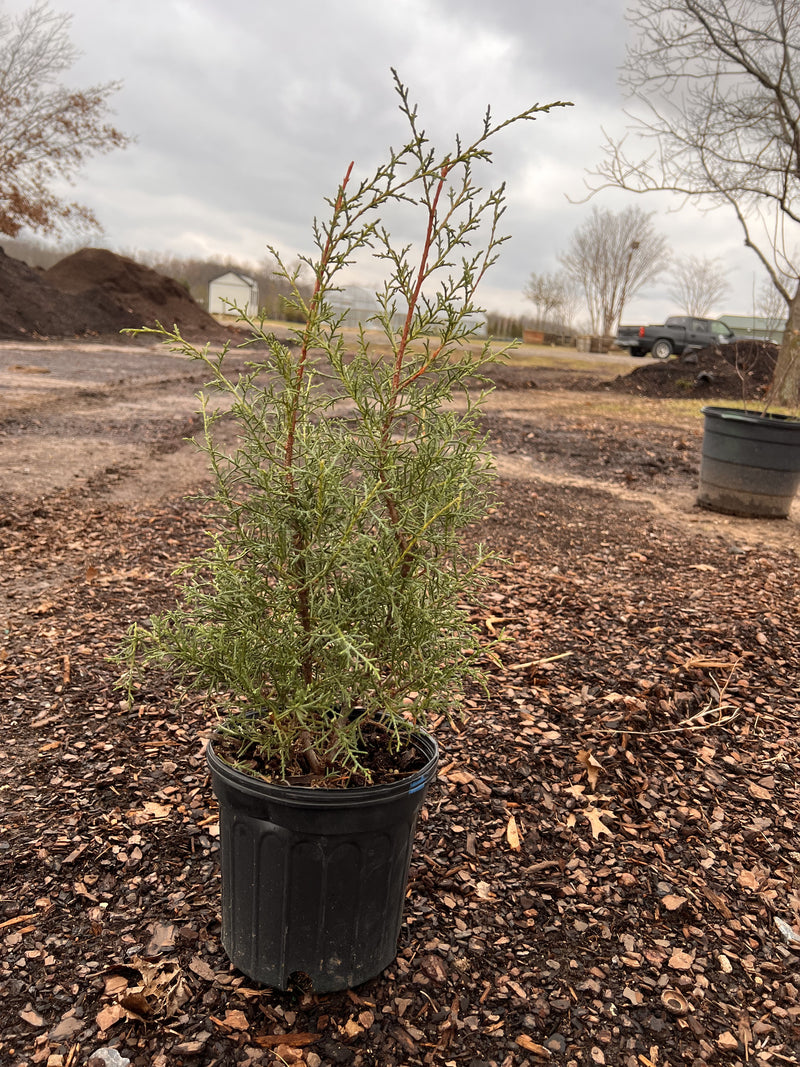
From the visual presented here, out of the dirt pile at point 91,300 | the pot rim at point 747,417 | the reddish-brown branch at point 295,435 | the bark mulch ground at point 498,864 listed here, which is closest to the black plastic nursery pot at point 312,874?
the bark mulch ground at point 498,864

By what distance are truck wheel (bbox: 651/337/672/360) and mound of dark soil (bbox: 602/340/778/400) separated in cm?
902

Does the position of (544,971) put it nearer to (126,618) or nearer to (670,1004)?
(670,1004)

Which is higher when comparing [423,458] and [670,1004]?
[423,458]

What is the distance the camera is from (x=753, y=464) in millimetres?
6754

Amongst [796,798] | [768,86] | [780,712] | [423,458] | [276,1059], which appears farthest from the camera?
[768,86]

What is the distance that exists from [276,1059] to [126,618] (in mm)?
2487

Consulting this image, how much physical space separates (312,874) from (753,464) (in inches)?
239

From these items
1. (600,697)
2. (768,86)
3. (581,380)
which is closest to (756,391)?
(581,380)

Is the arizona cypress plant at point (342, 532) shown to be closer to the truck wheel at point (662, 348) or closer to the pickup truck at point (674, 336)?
the pickup truck at point (674, 336)

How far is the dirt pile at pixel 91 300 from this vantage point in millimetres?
21125

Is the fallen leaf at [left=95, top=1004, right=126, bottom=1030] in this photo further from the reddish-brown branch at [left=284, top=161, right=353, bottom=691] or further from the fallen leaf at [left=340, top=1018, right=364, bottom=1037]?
the reddish-brown branch at [left=284, top=161, right=353, bottom=691]

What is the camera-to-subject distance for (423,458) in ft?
6.14

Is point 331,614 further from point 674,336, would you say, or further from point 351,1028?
point 674,336

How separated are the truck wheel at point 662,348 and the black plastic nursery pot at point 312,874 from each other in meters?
30.1
